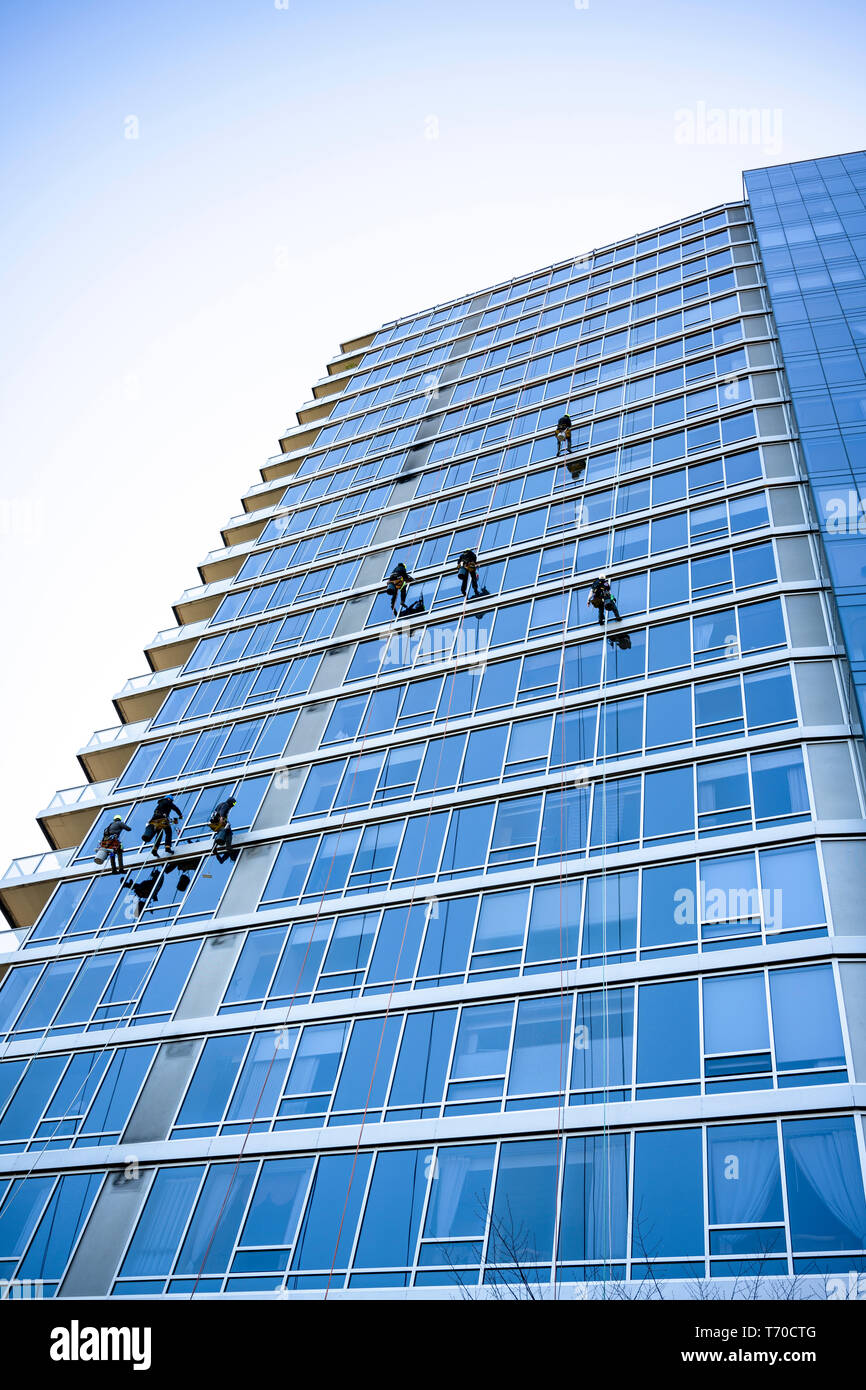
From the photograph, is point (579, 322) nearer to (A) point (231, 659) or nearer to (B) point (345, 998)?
(A) point (231, 659)

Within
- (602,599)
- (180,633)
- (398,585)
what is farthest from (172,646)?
(602,599)

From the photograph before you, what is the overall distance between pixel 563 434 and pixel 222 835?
46.4 feet

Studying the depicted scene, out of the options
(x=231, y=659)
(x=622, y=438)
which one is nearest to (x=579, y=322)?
(x=622, y=438)

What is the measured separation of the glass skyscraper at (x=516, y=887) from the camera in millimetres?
15031

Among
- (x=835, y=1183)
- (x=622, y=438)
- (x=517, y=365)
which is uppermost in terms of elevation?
(x=517, y=365)

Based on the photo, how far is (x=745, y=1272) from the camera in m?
13.0

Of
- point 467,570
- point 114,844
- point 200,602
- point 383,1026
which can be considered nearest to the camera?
point 383,1026

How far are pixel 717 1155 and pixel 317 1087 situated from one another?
22.8 ft

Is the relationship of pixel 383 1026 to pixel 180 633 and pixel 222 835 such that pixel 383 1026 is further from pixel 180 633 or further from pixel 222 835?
Answer: pixel 180 633

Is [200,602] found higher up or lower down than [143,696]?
higher up

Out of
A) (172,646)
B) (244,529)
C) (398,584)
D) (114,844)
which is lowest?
(114,844)

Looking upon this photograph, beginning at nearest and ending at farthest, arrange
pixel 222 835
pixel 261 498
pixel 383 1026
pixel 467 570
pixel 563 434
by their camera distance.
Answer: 1. pixel 383 1026
2. pixel 222 835
3. pixel 467 570
4. pixel 563 434
5. pixel 261 498

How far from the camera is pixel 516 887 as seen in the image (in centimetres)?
1956

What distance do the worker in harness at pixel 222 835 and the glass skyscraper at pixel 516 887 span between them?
0.10 metres
